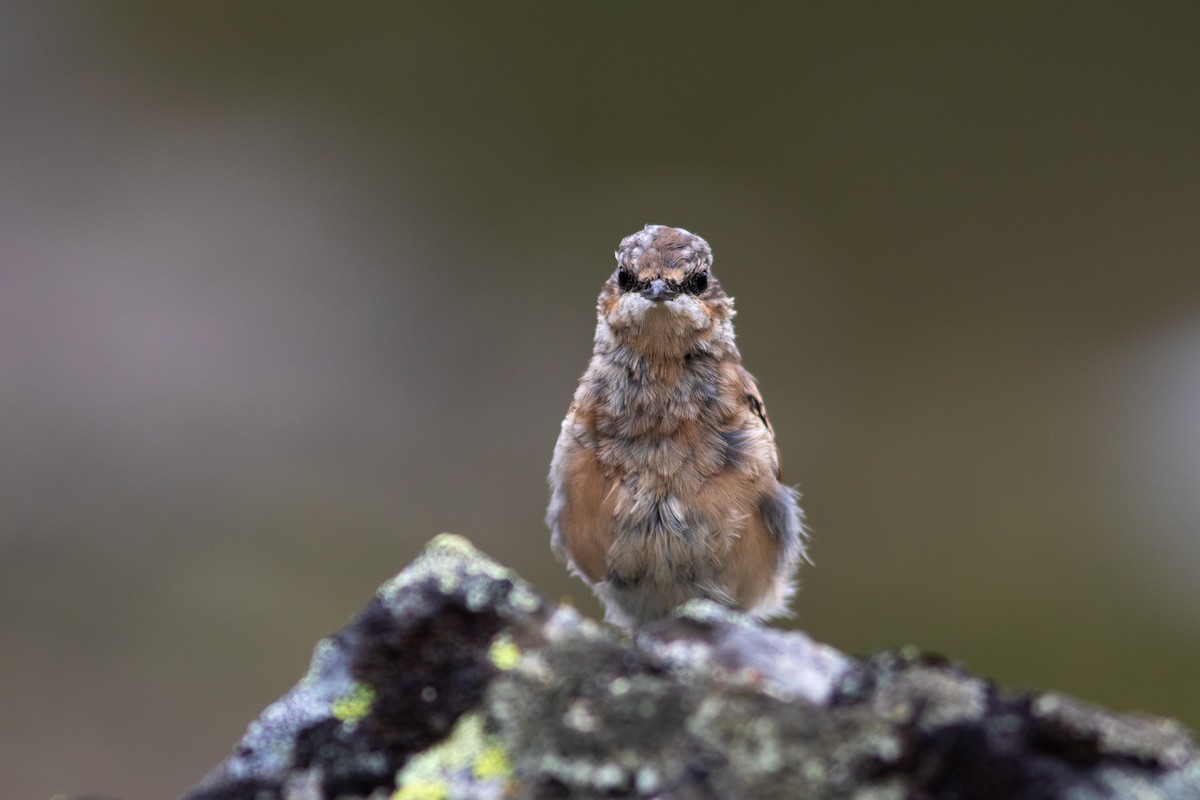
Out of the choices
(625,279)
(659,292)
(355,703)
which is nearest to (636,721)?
(355,703)

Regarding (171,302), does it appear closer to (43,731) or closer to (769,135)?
(43,731)

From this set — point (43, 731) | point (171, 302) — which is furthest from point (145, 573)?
point (171, 302)

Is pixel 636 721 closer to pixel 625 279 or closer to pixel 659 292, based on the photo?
pixel 659 292

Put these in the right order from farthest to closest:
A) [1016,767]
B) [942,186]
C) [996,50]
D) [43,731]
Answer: [942,186]
[996,50]
[43,731]
[1016,767]

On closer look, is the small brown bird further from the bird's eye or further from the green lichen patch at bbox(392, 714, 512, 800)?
the green lichen patch at bbox(392, 714, 512, 800)

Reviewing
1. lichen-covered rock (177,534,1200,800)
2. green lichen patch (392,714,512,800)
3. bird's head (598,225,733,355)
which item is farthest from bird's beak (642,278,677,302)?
green lichen patch (392,714,512,800)

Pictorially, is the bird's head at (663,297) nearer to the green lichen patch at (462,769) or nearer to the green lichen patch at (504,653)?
the green lichen patch at (504,653)
